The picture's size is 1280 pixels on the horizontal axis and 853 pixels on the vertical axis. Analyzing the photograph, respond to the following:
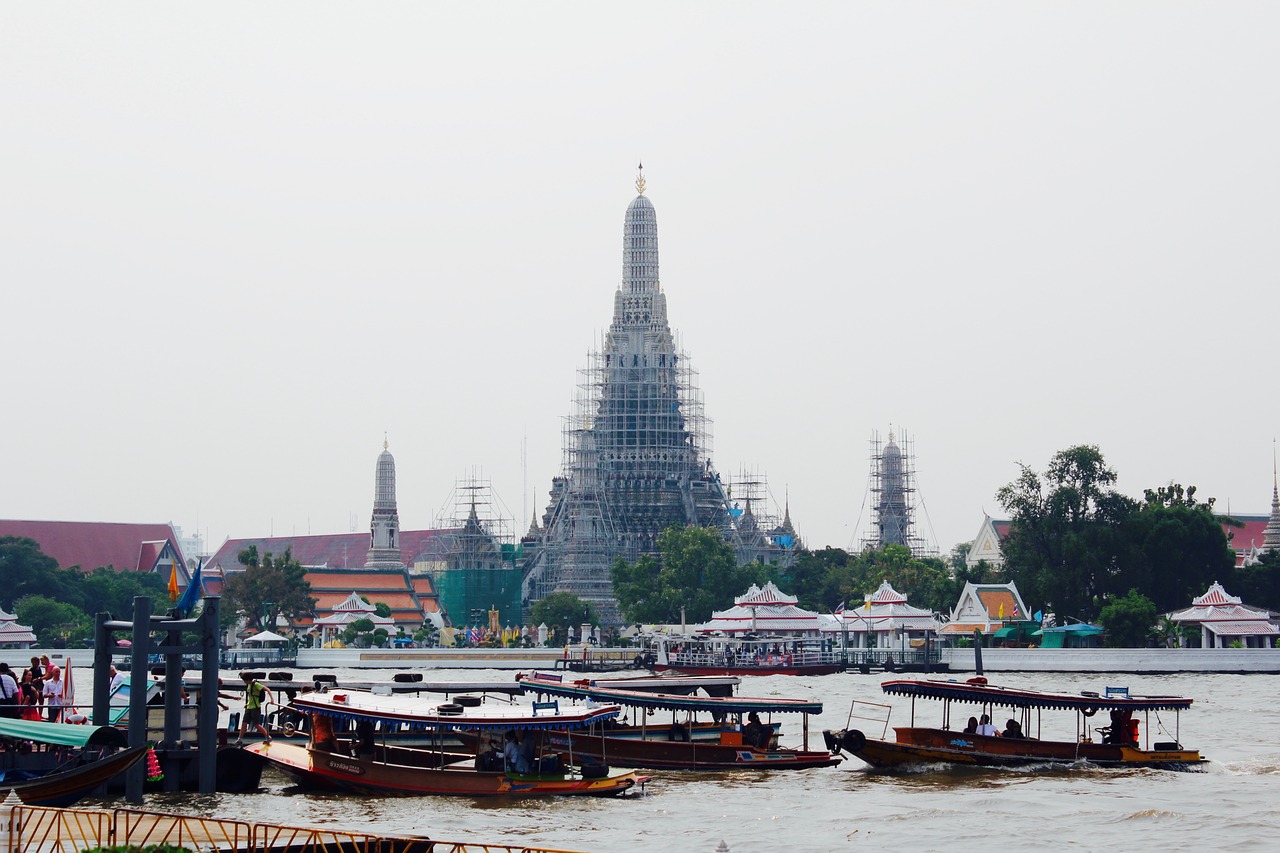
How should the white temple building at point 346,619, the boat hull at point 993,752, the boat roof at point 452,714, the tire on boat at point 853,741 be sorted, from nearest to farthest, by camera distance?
1. the boat roof at point 452,714
2. the tire on boat at point 853,741
3. the boat hull at point 993,752
4. the white temple building at point 346,619

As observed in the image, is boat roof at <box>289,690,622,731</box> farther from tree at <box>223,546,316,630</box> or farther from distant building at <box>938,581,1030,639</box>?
tree at <box>223,546,316,630</box>

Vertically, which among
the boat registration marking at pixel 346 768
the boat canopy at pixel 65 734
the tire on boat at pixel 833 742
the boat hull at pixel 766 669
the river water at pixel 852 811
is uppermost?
the boat canopy at pixel 65 734

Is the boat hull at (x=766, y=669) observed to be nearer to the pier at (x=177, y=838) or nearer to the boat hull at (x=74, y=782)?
the boat hull at (x=74, y=782)

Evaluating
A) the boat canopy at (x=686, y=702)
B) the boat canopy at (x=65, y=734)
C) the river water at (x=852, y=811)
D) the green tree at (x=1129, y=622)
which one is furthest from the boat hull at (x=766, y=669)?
the boat canopy at (x=65, y=734)

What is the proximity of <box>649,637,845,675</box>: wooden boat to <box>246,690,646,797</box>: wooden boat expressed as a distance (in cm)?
4927

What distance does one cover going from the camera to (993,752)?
116ft

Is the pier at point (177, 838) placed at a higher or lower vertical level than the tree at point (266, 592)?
lower

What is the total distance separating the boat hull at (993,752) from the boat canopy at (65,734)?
13872mm

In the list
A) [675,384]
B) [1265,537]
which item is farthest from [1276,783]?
→ [675,384]

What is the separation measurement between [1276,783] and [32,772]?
20.9 m

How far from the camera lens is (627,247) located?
13700 cm

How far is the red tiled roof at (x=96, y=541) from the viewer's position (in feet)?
424

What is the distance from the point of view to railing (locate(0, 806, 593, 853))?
1900 cm

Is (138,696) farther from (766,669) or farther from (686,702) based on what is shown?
(766,669)
